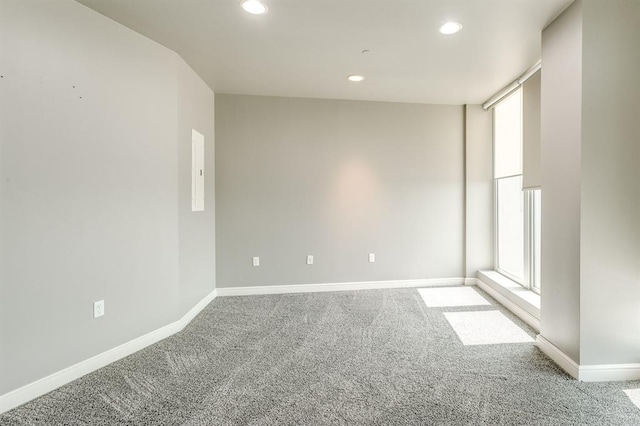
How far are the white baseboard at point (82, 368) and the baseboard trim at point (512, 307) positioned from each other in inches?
133

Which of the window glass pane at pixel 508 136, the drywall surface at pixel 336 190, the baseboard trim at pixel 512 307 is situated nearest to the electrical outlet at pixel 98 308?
the drywall surface at pixel 336 190

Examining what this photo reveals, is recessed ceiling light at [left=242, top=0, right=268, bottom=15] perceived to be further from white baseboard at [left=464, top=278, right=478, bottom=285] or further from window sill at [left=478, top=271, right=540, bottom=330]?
white baseboard at [left=464, top=278, right=478, bottom=285]

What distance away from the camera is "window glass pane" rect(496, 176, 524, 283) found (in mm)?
3449

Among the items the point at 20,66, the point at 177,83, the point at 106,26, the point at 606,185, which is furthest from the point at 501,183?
the point at 20,66

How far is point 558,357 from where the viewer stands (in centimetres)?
213

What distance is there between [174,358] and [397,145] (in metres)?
3.48

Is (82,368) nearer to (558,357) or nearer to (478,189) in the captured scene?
(558,357)

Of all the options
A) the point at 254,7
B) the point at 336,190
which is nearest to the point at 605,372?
the point at 336,190

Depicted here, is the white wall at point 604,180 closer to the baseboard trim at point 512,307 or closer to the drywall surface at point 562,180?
the drywall surface at point 562,180

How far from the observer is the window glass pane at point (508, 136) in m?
3.41

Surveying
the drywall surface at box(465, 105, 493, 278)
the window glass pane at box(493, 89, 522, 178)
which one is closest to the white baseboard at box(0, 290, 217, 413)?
the drywall surface at box(465, 105, 493, 278)

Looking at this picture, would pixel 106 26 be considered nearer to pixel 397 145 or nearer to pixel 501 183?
pixel 397 145

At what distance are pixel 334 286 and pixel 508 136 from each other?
2.96m

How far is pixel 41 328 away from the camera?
1.85m
